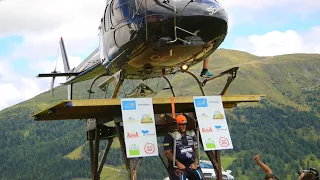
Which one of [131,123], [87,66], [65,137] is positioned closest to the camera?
[131,123]

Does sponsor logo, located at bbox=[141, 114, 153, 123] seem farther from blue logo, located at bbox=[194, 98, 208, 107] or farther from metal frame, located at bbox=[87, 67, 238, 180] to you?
blue logo, located at bbox=[194, 98, 208, 107]

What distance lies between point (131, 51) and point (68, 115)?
84.9 inches

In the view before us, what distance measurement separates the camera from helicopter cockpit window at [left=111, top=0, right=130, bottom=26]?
11367 mm

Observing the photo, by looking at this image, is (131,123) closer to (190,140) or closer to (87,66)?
(190,140)

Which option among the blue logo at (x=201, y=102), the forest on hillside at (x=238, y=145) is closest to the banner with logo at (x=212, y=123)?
the blue logo at (x=201, y=102)

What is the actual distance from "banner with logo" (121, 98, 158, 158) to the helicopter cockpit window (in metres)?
2.07

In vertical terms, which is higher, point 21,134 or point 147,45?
point 21,134

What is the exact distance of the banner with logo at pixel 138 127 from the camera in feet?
33.8

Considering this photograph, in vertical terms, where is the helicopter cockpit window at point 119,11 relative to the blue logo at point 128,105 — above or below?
above

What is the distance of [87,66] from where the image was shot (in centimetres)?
1730

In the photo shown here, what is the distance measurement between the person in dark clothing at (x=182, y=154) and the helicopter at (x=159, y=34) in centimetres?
151

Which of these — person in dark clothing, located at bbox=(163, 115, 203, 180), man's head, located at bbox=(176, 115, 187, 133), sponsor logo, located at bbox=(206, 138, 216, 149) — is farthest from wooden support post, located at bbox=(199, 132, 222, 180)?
man's head, located at bbox=(176, 115, 187, 133)

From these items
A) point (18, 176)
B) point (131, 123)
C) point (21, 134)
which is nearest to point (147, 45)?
point (131, 123)

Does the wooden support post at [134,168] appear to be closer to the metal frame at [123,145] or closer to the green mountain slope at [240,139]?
the metal frame at [123,145]
